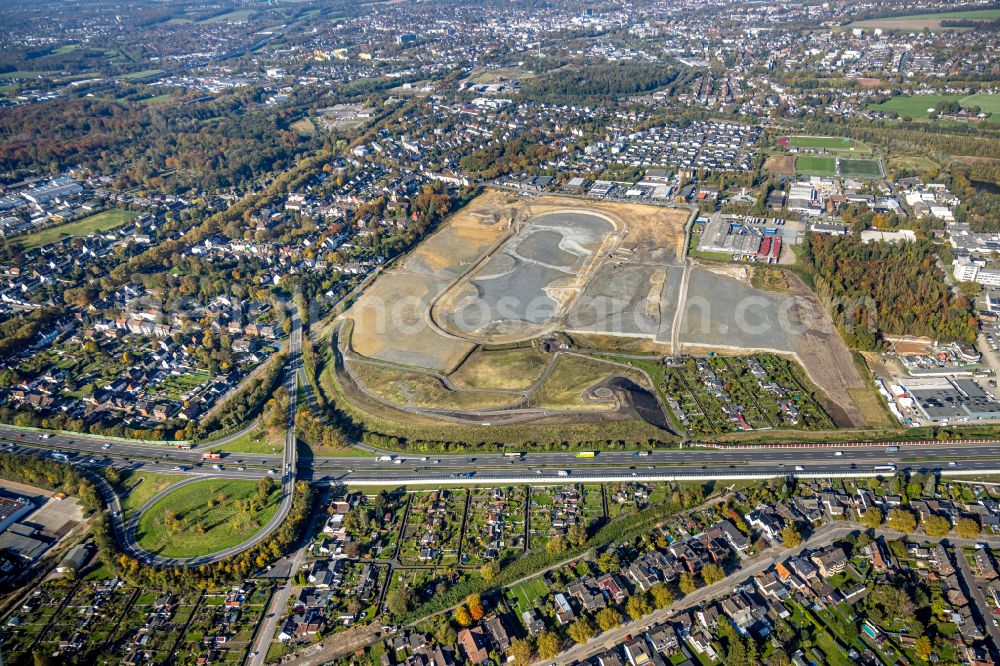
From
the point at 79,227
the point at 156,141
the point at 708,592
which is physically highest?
the point at 708,592

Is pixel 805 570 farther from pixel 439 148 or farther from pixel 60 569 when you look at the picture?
pixel 439 148

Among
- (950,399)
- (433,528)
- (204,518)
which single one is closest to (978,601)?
(950,399)

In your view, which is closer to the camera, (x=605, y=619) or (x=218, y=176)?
(x=605, y=619)

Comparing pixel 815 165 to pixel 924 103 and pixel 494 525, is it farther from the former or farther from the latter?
pixel 494 525

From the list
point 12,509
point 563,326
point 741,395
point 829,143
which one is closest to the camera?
point 12,509

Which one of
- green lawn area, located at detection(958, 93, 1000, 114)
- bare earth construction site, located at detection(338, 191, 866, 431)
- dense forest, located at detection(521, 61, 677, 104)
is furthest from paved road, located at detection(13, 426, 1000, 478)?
dense forest, located at detection(521, 61, 677, 104)

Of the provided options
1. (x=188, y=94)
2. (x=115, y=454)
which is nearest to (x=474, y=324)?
(x=115, y=454)
